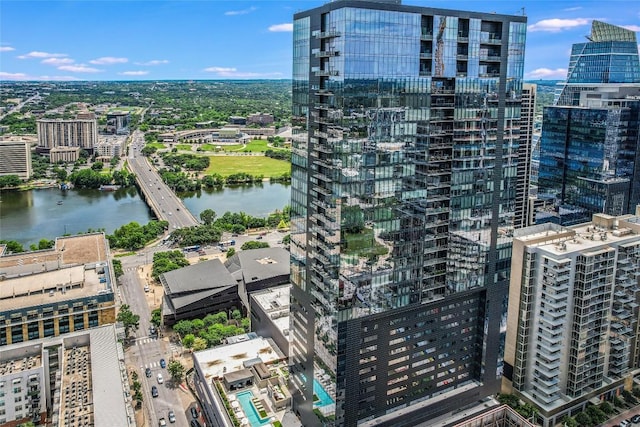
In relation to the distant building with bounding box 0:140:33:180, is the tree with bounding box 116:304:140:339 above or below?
below

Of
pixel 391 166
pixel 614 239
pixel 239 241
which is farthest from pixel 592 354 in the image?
pixel 239 241

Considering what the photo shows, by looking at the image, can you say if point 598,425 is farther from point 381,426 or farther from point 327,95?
point 327,95

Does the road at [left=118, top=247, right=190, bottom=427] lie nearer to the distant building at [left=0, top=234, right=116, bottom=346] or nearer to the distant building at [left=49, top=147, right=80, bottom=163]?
the distant building at [left=0, top=234, right=116, bottom=346]

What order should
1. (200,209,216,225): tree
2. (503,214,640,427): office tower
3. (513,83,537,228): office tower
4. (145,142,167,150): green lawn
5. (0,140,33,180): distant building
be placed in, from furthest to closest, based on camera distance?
(145,142,167,150): green lawn → (0,140,33,180): distant building → (200,209,216,225): tree → (513,83,537,228): office tower → (503,214,640,427): office tower

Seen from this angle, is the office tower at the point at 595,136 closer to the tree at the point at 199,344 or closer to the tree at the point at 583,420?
the tree at the point at 583,420

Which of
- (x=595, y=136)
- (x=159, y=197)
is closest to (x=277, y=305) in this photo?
(x=595, y=136)

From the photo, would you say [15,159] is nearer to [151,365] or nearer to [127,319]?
[127,319]

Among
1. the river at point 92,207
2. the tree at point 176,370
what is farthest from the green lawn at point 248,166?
the tree at point 176,370

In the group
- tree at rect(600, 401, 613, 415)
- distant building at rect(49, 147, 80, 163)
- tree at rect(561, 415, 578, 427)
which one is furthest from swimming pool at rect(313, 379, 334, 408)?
distant building at rect(49, 147, 80, 163)
